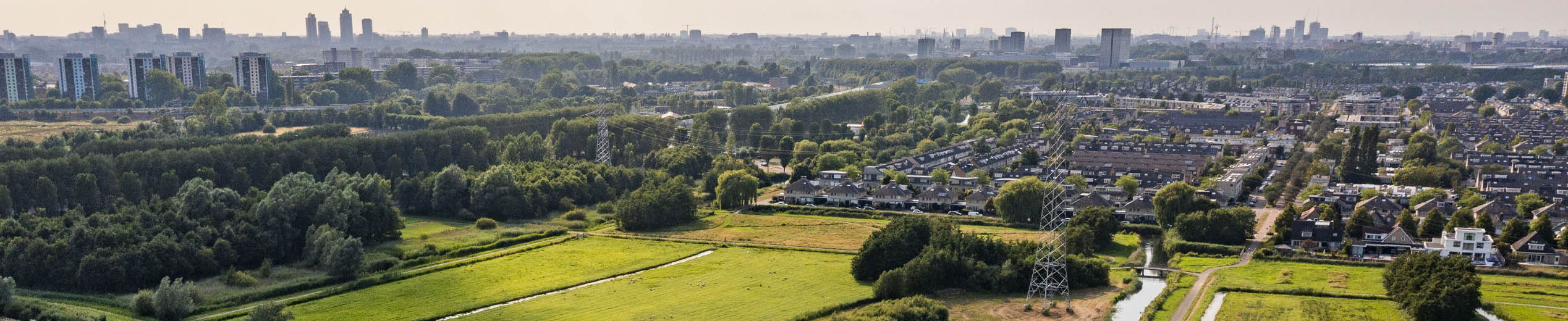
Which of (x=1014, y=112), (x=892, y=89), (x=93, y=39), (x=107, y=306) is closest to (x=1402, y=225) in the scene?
(x=107, y=306)

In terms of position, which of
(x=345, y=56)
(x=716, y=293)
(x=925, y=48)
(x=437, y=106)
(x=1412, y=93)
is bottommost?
(x=716, y=293)

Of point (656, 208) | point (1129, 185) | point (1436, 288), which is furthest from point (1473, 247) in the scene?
point (656, 208)

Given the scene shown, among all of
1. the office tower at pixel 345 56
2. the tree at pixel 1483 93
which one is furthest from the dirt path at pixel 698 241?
the office tower at pixel 345 56

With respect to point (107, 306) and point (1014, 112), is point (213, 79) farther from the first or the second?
point (107, 306)

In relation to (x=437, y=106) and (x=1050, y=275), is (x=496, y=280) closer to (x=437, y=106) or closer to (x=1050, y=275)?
(x=1050, y=275)

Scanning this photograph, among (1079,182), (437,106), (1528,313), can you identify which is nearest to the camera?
(1528,313)

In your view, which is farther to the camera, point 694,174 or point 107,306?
point 694,174

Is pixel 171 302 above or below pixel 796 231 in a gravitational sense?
above

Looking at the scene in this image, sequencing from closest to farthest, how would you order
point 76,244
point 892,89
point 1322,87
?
point 76,244
point 892,89
point 1322,87
